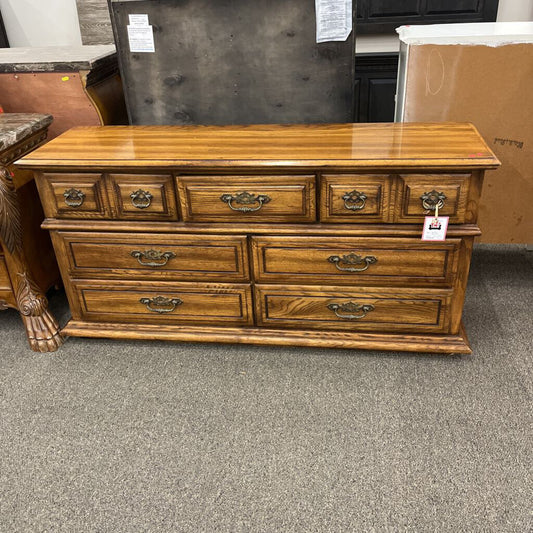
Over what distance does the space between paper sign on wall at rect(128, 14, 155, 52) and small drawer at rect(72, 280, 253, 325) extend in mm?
924

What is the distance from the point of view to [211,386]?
1776mm

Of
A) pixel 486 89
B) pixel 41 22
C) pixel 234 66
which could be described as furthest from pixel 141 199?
pixel 41 22

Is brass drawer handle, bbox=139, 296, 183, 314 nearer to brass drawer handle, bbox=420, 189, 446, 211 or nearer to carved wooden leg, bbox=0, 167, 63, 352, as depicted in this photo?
carved wooden leg, bbox=0, 167, 63, 352

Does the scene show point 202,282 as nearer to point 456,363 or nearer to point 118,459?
point 118,459

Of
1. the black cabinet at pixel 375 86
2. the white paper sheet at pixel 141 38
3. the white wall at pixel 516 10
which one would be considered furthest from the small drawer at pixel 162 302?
the white wall at pixel 516 10

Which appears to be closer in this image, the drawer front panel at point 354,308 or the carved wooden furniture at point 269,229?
the carved wooden furniture at point 269,229

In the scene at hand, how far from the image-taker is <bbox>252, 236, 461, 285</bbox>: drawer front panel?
1.67 metres

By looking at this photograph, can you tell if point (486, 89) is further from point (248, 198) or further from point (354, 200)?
point (248, 198)

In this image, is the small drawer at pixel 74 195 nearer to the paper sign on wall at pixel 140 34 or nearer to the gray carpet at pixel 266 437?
the gray carpet at pixel 266 437

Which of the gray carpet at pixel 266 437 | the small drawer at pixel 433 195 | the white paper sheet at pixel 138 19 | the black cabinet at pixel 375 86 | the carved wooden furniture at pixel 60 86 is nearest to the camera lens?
the gray carpet at pixel 266 437

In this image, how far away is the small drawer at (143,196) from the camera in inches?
66.9

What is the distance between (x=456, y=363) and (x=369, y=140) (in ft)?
2.65

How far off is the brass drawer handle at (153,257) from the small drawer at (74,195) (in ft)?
0.53

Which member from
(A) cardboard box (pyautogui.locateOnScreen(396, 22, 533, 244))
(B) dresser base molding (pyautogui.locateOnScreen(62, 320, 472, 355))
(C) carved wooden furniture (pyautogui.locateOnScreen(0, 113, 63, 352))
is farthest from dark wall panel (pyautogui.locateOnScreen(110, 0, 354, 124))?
(B) dresser base molding (pyautogui.locateOnScreen(62, 320, 472, 355))
